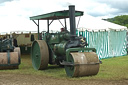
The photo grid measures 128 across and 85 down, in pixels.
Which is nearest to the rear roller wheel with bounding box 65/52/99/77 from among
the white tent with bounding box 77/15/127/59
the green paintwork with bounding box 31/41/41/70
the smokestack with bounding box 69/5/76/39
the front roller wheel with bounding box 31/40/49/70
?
the smokestack with bounding box 69/5/76/39

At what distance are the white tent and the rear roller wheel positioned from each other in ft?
19.3

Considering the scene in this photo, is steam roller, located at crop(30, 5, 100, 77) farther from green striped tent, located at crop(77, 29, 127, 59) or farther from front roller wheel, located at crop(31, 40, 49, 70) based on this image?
green striped tent, located at crop(77, 29, 127, 59)

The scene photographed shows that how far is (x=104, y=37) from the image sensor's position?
1455 cm

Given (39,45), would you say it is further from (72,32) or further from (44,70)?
(72,32)

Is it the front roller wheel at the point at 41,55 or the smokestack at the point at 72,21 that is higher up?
the smokestack at the point at 72,21

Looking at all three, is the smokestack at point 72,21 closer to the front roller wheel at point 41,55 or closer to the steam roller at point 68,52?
the steam roller at point 68,52

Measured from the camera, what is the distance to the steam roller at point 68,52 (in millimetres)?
7195

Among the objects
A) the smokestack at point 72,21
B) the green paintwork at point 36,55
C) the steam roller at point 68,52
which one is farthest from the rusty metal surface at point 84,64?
the green paintwork at point 36,55

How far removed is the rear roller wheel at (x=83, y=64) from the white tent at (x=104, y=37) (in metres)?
5.87

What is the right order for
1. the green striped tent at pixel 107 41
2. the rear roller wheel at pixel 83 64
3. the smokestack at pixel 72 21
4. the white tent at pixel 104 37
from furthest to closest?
1. the green striped tent at pixel 107 41
2. the white tent at pixel 104 37
3. the smokestack at pixel 72 21
4. the rear roller wheel at pixel 83 64

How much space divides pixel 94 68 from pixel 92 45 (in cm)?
644

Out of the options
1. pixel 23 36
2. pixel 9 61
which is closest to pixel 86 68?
pixel 9 61

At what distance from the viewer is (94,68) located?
24.0 feet

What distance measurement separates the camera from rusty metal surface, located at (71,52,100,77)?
710 centimetres
